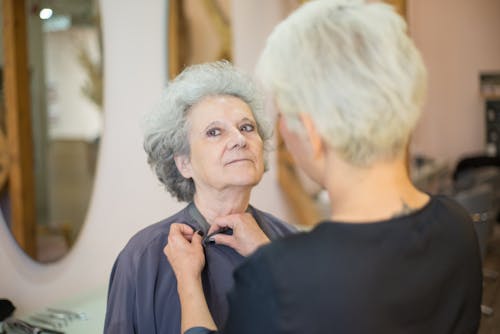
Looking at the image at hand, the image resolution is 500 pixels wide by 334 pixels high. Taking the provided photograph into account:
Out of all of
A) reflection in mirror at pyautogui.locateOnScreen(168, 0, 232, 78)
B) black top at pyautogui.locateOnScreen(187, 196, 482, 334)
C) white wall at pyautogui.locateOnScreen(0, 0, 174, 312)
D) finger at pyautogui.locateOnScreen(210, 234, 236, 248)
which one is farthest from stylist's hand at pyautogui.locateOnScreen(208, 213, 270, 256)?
reflection in mirror at pyautogui.locateOnScreen(168, 0, 232, 78)

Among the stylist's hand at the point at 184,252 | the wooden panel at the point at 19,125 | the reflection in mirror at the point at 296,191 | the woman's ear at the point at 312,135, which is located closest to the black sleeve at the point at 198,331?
the stylist's hand at the point at 184,252

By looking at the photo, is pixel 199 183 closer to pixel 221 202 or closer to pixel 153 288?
pixel 221 202

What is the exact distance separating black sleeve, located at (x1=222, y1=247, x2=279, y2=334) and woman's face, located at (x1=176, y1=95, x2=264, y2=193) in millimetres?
538

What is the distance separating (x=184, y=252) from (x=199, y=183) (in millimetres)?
252

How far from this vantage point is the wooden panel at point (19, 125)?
156 cm

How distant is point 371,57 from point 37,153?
3.81ft

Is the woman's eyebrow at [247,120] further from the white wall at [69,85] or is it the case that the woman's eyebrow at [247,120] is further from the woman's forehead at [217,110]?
the white wall at [69,85]

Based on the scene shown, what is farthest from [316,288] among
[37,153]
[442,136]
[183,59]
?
[442,136]

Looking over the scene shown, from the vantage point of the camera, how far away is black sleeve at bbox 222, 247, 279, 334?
2.63 ft

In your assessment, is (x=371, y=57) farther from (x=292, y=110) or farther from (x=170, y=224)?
(x=170, y=224)

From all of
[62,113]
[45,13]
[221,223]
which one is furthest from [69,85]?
[221,223]

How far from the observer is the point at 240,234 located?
131 cm

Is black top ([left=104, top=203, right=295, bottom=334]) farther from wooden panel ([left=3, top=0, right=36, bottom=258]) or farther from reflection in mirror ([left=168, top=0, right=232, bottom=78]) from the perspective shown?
reflection in mirror ([left=168, top=0, right=232, bottom=78])

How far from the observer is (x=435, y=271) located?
87 cm
